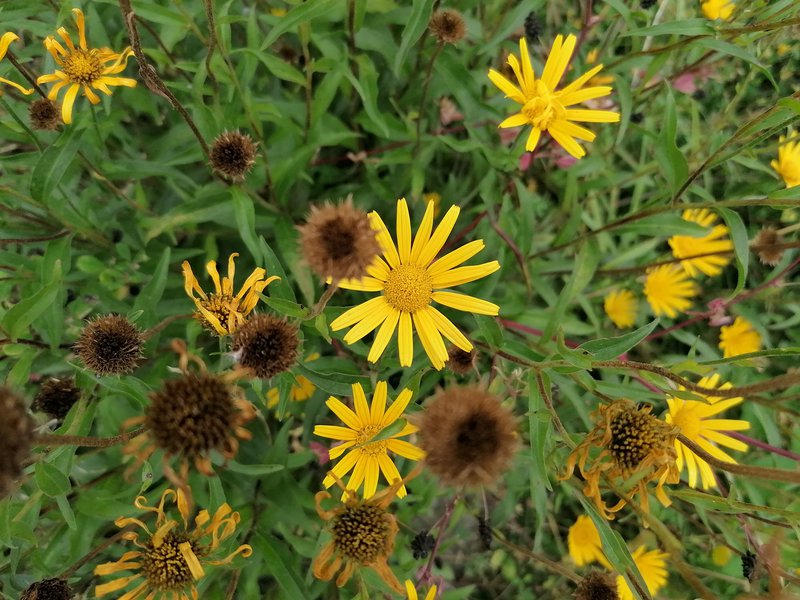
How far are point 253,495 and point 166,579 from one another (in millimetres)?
752

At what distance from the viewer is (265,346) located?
1762 millimetres

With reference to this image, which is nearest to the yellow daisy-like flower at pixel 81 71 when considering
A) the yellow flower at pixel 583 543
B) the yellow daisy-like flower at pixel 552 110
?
the yellow daisy-like flower at pixel 552 110

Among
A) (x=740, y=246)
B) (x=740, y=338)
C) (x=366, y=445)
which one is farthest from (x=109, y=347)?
(x=740, y=338)

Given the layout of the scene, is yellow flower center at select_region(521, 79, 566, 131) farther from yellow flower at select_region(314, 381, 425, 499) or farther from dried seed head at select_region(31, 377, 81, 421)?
dried seed head at select_region(31, 377, 81, 421)

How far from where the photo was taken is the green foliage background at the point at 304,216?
6.88ft

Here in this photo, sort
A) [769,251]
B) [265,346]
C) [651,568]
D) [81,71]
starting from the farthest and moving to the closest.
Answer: [651,568] < [769,251] < [81,71] < [265,346]

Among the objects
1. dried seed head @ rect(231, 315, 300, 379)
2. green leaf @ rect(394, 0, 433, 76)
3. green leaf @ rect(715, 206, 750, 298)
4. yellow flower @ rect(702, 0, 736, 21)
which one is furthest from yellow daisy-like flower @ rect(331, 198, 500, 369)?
yellow flower @ rect(702, 0, 736, 21)

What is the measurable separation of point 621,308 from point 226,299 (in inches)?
100

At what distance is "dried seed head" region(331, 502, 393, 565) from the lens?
1.88 m

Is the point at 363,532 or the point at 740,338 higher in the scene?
the point at 740,338

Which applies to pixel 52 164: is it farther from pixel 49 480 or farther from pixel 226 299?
pixel 49 480

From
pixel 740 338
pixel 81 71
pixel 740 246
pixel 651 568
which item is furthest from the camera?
pixel 740 338

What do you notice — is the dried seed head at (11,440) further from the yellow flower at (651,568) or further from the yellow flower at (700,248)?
the yellow flower at (700,248)

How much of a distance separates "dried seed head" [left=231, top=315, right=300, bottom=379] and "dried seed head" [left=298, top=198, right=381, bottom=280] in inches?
14.0
